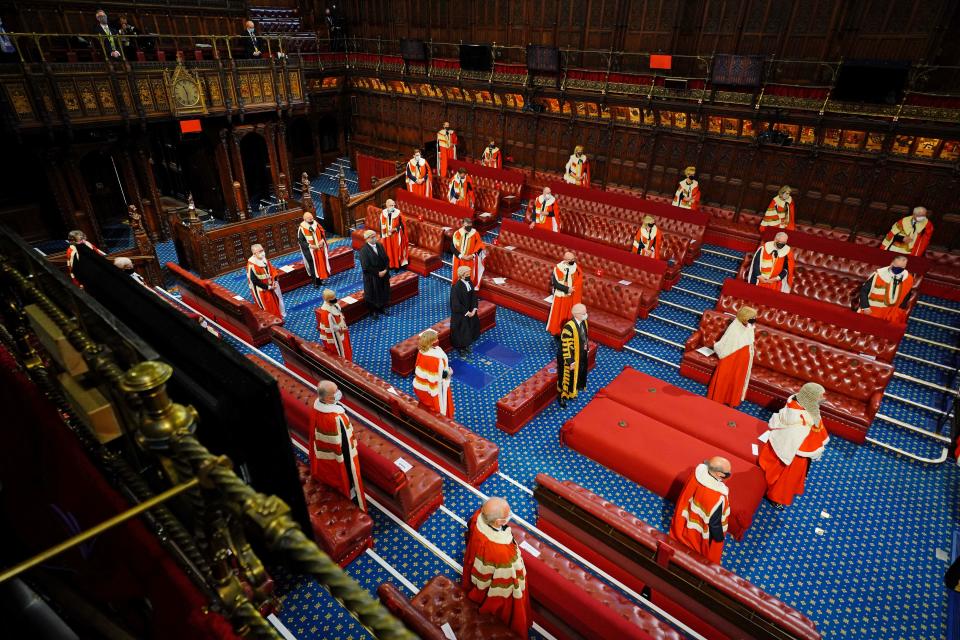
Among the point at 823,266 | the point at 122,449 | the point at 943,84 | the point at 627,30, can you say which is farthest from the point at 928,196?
the point at 122,449

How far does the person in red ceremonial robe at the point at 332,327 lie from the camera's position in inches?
306

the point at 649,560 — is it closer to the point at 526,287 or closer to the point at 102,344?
the point at 102,344

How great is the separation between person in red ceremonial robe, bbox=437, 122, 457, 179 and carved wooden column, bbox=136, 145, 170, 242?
7.89 metres

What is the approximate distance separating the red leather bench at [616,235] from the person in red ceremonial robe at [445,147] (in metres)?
5.43

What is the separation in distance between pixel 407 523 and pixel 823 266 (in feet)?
29.1

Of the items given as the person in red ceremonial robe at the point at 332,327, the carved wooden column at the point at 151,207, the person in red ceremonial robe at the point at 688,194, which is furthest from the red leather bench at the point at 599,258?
the carved wooden column at the point at 151,207

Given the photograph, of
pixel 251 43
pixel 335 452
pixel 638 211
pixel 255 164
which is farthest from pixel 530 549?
pixel 255 164

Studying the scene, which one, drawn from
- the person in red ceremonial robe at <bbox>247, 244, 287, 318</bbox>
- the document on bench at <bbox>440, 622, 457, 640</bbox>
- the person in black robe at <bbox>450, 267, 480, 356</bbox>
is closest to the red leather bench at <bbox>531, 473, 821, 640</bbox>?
the document on bench at <bbox>440, 622, 457, 640</bbox>

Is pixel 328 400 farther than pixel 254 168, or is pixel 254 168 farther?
pixel 254 168

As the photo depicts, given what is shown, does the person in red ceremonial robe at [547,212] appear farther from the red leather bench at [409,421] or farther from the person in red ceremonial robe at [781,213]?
the red leather bench at [409,421]

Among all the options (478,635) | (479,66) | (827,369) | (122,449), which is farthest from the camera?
(479,66)

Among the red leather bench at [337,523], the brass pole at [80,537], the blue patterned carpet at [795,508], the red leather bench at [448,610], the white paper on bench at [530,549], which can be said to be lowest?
the blue patterned carpet at [795,508]

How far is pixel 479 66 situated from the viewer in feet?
52.0

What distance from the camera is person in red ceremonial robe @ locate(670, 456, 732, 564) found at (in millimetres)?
4668
